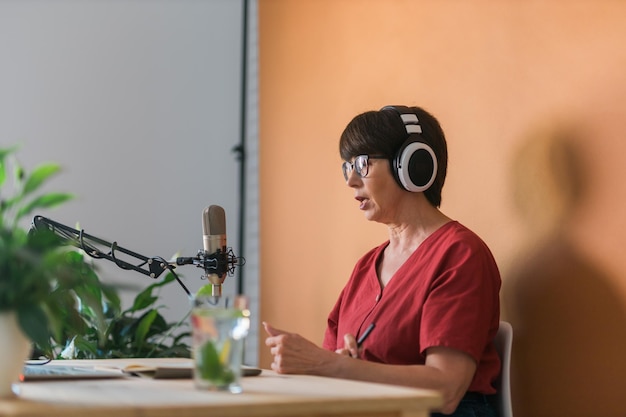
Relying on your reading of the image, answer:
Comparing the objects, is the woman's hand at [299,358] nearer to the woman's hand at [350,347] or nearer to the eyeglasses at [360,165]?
the woman's hand at [350,347]

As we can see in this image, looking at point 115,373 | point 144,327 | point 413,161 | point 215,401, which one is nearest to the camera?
point 215,401

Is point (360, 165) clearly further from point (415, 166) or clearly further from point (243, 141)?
point (243, 141)

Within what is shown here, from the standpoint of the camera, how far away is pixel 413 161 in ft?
7.73

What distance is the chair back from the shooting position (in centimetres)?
214

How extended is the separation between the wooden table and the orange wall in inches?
31.3

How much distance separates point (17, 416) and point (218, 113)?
373cm

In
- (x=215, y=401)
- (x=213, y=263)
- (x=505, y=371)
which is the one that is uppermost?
(x=213, y=263)

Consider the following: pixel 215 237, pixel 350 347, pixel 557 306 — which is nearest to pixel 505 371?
pixel 557 306

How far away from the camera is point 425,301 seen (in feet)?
7.11

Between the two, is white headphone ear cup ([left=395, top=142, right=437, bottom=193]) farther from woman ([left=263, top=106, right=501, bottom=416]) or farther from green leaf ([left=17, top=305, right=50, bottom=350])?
green leaf ([left=17, top=305, right=50, bottom=350])

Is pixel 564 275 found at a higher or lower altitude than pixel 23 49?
lower

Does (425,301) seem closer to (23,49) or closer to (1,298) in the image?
(1,298)

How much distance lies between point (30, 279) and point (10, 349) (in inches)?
5.7

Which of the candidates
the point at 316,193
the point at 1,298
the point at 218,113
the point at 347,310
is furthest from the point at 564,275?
the point at 218,113
